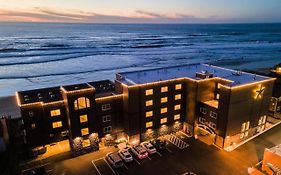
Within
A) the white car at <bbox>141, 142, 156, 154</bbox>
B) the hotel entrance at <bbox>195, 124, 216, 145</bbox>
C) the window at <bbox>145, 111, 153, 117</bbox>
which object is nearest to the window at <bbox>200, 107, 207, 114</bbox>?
the hotel entrance at <bbox>195, 124, 216, 145</bbox>

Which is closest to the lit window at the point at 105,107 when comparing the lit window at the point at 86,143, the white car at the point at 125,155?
the lit window at the point at 86,143

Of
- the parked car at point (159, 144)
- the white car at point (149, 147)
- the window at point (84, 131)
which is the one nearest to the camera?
the window at point (84, 131)

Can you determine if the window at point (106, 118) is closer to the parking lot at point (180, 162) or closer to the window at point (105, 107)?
the window at point (105, 107)

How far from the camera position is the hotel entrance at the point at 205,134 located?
138 feet

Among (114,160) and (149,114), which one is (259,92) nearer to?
(149,114)

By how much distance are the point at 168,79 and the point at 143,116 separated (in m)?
8.68

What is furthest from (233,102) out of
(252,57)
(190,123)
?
(252,57)

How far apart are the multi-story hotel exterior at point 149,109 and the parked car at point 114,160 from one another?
4.38m

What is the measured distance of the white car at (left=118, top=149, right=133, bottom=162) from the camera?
121 feet

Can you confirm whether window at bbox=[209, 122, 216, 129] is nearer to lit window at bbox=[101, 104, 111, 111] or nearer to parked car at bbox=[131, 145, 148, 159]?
parked car at bbox=[131, 145, 148, 159]

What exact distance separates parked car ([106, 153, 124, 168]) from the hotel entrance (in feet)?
55.4

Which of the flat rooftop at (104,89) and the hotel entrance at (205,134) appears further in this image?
the hotel entrance at (205,134)

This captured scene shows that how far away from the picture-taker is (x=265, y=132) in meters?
45.3

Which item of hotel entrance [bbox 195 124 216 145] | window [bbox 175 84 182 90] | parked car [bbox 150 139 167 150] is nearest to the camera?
parked car [bbox 150 139 167 150]
